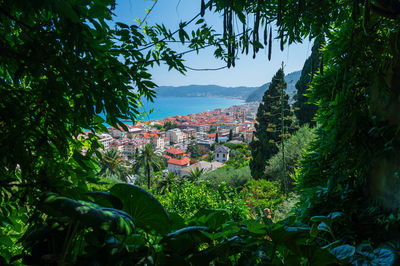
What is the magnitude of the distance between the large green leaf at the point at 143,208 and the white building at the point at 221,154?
30107mm

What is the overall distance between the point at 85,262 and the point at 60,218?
4.7 inches

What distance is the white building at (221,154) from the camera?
30656mm

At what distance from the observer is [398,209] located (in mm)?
1035

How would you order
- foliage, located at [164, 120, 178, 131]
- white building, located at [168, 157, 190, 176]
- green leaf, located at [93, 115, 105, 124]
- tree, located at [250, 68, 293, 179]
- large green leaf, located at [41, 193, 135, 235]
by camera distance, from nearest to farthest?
1. large green leaf, located at [41, 193, 135, 235]
2. green leaf, located at [93, 115, 105, 124]
3. tree, located at [250, 68, 293, 179]
4. white building, located at [168, 157, 190, 176]
5. foliage, located at [164, 120, 178, 131]

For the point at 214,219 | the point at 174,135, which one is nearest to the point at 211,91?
the point at 174,135

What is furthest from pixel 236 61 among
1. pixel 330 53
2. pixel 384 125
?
pixel 384 125

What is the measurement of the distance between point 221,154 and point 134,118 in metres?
30.7

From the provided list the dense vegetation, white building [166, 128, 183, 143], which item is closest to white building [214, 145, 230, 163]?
white building [166, 128, 183, 143]

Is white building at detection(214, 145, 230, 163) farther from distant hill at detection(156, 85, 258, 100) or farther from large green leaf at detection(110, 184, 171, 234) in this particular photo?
large green leaf at detection(110, 184, 171, 234)

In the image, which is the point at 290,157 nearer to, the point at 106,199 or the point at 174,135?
the point at 106,199

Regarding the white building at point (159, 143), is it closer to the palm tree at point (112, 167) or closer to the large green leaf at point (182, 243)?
the palm tree at point (112, 167)

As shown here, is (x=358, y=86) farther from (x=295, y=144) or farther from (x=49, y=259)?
(x=295, y=144)

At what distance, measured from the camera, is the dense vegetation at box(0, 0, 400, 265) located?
1.76 ft

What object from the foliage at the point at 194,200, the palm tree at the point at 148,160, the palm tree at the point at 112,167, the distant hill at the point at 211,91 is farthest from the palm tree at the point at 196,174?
the distant hill at the point at 211,91
